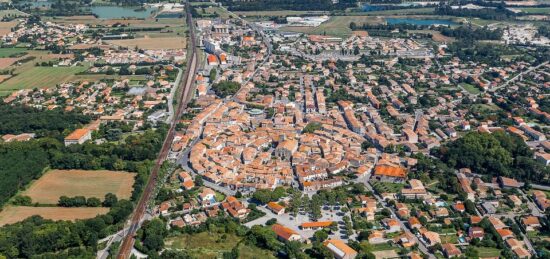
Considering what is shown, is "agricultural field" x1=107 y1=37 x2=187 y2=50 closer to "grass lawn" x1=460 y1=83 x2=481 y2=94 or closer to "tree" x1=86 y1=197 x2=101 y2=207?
"grass lawn" x1=460 y1=83 x2=481 y2=94

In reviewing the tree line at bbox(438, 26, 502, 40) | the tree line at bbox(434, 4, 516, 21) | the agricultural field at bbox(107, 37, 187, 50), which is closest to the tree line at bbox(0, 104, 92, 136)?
the agricultural field at bbox(107, 37, 187, 50)

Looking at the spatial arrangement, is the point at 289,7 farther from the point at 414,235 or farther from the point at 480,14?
the point at 414,235

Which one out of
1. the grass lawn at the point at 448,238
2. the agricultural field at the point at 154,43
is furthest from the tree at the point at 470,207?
the agricultural field at the point at 154,43

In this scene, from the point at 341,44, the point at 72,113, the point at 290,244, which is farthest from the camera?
the point at 341,44

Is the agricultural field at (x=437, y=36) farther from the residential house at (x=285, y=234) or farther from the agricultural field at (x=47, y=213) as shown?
the agricultural field at (x=47, y=213)

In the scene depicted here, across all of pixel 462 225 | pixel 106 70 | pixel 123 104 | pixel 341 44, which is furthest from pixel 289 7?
pixel 462 225

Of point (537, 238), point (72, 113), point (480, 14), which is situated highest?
point (480, 14)
